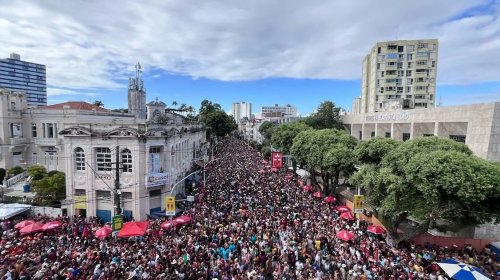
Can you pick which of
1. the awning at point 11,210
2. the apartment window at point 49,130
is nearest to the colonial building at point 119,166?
the awning at point 11,210

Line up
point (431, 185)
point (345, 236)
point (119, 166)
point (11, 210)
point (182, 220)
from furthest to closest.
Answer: point (119, 166) → point (11, 210) → point (182, 220) → point (345, 236) → point (431, 185)

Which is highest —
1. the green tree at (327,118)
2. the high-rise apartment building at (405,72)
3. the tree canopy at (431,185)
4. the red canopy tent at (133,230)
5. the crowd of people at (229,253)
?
the high-rise apartment building at (405,72)

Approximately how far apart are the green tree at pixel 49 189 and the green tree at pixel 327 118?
4339cm

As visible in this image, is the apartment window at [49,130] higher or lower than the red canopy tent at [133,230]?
higher

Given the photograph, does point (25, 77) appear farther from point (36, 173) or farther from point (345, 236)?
point (345, 236)

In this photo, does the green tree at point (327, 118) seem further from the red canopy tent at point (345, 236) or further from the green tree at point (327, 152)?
the red canopy tent at point (345, 236)

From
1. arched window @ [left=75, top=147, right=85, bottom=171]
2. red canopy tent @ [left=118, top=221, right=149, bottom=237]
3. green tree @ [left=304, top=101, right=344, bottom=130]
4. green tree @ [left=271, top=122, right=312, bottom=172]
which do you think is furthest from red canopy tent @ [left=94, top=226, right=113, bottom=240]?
green tree @ [left=304, top=101, right=344, bottom=130]

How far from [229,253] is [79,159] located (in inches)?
695

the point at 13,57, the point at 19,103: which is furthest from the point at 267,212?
the point at 13,57

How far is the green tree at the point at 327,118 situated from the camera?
5584 centimetres

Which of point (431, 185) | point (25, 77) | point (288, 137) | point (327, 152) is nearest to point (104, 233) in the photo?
point (431, 185)

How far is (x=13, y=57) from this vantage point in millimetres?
131625

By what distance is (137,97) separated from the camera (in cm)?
4328

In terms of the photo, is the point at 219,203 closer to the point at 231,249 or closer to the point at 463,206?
the point at 231,249
